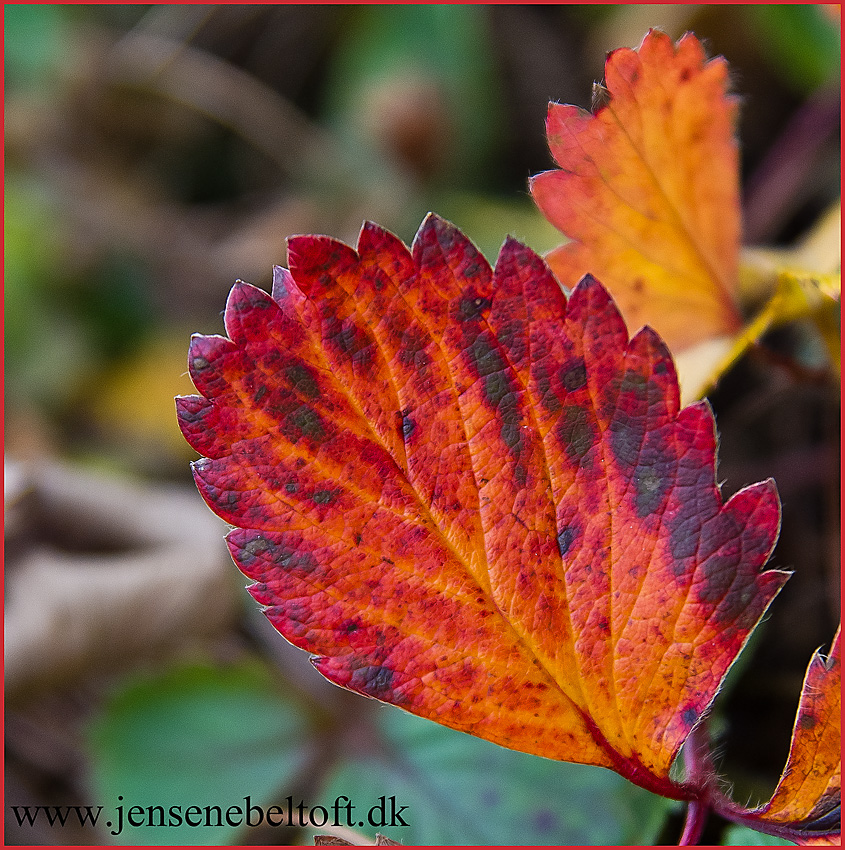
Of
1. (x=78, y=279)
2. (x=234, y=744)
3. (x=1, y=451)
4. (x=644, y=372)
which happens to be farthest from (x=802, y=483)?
(x=78, y=279)

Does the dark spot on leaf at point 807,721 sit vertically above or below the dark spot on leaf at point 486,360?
below

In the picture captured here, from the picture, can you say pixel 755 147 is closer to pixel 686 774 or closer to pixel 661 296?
pixel 661 296

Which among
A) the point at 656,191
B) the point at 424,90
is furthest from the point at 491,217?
the point at 656,191

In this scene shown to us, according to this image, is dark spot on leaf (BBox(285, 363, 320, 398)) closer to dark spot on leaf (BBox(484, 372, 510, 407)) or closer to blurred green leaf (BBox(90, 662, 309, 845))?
dark spot on leaf (BBox(484, 372, 510, 407))

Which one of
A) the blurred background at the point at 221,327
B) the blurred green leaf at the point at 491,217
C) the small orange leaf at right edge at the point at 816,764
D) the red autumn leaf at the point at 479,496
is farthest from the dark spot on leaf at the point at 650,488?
the blurred green leaf at the point at 491,217

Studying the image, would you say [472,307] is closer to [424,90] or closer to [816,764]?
[816,764]

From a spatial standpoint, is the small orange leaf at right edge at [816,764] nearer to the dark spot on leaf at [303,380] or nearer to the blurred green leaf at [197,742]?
the dark spot on leaf at [303,380]

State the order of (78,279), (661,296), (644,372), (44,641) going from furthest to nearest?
(78,279)
(44,641)
(661,296)
(644,372)

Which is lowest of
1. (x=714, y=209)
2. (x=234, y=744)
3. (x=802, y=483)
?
(x=234, y=744)
